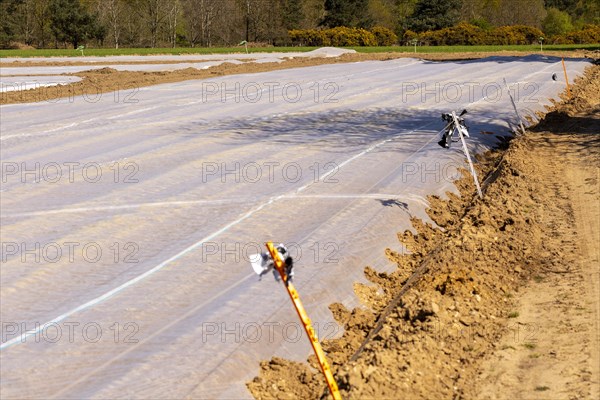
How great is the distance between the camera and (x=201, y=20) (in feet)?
305

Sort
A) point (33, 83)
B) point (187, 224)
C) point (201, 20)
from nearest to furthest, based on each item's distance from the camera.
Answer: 1. point (187, 224)
2. point (33, 83)
3. point (201, 20)

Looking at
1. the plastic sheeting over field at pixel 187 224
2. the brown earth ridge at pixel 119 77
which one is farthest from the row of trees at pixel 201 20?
the plastic sheeting over field at pixel 187 224

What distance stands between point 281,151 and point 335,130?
11.2 feet

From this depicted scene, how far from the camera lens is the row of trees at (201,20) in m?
83.8

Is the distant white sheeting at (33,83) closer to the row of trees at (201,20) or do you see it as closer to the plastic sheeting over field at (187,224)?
the plastic sheeting over field at (187,224)

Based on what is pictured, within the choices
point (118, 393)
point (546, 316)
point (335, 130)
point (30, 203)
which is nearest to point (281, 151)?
point (335, 130)

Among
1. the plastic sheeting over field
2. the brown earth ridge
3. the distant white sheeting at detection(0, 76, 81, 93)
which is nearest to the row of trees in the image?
the brown earth ridge

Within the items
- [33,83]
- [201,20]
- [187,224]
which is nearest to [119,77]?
[33,83]

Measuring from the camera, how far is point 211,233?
37.1 feet

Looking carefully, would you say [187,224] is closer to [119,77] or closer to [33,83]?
[33,83]

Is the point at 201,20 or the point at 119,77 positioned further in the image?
the point at 201,20

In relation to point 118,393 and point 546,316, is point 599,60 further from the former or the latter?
point 118,393

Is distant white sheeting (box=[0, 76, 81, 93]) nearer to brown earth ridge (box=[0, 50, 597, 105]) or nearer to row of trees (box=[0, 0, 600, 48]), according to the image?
brown earth ridge (box=[0, 50, 597, 105])

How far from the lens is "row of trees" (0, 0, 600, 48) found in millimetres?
83750
